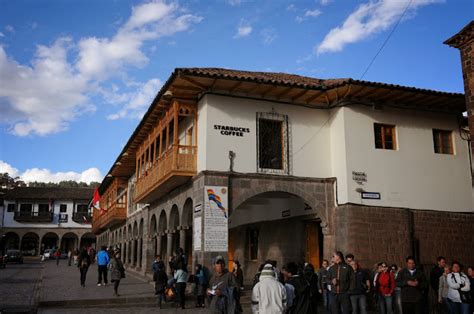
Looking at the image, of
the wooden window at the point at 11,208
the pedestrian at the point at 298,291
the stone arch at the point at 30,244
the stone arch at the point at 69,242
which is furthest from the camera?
the stone arch at the point at 69,242

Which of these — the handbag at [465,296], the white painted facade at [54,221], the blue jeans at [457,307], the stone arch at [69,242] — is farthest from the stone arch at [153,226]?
the stone arch at [69,242]

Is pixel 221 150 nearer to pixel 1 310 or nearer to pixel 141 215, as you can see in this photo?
→ pixel 1 310

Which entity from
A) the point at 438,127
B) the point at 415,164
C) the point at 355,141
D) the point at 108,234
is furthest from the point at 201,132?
→ the point at 108,234

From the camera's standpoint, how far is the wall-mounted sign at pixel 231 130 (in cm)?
1505

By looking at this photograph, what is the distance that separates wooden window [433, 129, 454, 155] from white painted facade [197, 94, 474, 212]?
16 centimetres

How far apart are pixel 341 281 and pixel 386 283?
2.13 meters

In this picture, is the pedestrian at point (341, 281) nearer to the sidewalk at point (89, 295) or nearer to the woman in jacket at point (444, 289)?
the woman in jacket at point (444, 289)

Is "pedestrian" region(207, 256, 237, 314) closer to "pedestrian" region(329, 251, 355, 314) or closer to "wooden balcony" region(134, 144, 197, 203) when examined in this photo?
"pedestrian" region(329, 251, 355, 314)

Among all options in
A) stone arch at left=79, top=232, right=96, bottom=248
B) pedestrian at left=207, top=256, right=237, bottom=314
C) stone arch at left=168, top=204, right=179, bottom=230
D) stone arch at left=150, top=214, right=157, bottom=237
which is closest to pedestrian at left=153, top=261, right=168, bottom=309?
stone arch at left=168, top=204, right=179, bottom=230

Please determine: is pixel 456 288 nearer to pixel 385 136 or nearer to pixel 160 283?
pixel 160 283

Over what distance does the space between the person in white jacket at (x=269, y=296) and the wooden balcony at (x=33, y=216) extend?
5438cm

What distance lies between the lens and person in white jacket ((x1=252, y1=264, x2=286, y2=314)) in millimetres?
6168

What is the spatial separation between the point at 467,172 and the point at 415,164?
2087mm

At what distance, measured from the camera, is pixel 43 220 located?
55.8m
